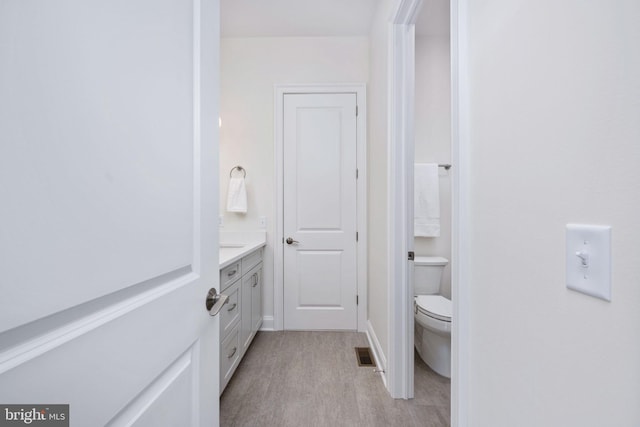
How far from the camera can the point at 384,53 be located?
196cm

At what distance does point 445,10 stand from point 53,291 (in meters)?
2.89

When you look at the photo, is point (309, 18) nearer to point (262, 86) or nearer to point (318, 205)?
point (262, 86)

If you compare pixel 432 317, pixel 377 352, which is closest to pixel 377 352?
pixel 377 352

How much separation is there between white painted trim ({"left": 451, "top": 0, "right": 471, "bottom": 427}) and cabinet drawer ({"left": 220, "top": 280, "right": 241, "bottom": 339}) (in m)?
1.24

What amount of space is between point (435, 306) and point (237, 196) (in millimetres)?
1927

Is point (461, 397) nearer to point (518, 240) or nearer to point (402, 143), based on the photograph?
point (518, 240)

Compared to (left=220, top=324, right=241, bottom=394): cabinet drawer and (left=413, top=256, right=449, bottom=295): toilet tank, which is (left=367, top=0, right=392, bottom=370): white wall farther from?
(left=220, top=324, right=241, bottom=394): cabinet drawer

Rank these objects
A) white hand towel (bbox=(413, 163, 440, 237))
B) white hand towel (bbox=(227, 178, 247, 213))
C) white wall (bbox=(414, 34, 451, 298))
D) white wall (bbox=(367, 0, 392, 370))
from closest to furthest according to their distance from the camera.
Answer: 1. white wall (bbox=(367, 0, 392, 370))
2. white hand towel (bbox=(413, 163, 440, 237))
3. white wall (bbox=(414, 34, 451, 298))
4. white hand towel (bbox=(227, 178, 247, 213))

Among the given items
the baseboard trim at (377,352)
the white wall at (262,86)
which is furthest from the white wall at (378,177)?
the white wall at (262,86)

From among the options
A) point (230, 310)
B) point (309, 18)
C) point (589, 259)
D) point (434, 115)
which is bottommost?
point (230, 310)

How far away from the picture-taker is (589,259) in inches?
17.1

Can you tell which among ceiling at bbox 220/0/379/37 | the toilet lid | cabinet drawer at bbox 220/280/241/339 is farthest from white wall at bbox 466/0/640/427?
ceiling at bbox 220/0/379/37

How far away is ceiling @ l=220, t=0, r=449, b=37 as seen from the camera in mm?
2258

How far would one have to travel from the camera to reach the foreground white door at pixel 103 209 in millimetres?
334
